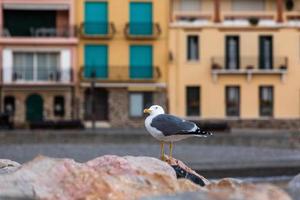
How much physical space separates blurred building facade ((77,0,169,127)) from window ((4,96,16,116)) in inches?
172

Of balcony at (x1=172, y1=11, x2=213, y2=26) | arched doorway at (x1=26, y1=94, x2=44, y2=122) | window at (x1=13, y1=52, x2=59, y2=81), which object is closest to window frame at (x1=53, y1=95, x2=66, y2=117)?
arched doorway at (x1=26, y1=94, x2=44, y2=122)

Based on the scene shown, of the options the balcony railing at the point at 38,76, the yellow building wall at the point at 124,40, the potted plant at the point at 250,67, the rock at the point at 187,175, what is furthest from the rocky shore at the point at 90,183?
the potted plant at the point at 250,67

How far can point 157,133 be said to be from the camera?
885 centimetres

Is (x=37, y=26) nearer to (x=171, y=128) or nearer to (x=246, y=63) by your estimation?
(x=246, y=63)

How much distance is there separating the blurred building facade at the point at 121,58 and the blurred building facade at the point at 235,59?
43.7 inches

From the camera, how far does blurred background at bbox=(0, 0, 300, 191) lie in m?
49.6

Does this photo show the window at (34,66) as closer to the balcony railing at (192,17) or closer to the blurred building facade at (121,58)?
the blurred building facade at (121,58)

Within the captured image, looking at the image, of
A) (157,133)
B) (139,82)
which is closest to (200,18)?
(139,82)

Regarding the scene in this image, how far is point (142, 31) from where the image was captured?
50719mm

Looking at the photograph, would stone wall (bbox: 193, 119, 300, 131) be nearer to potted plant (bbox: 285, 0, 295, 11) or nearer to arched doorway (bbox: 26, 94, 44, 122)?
potted plant (bbox: 285, 0, 295, 11)

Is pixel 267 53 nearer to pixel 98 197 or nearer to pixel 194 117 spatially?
pixel 194 117

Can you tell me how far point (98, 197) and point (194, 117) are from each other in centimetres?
4503

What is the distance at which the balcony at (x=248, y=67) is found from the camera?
5091cm

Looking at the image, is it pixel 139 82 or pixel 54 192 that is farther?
pixel 139 82
